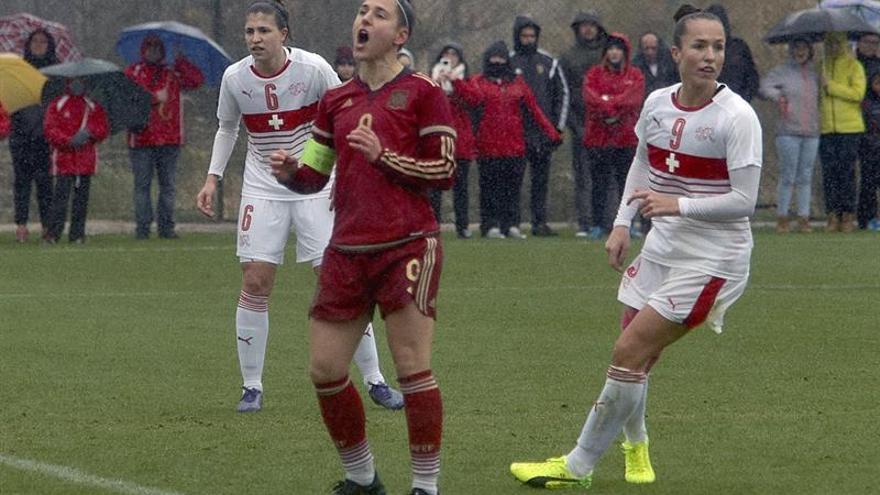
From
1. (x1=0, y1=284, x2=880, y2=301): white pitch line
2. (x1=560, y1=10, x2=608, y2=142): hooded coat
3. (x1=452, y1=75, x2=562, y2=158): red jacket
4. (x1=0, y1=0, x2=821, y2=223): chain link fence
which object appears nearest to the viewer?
(x1=0, y1=284, x2=880, y2=301): white pitch line

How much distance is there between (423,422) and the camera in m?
6.54

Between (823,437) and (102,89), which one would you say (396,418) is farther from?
(102,89)

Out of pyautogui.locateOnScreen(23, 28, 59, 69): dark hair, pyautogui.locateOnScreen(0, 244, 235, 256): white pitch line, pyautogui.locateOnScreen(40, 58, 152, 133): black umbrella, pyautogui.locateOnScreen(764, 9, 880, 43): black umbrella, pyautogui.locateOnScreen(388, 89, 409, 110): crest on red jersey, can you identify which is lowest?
pyautogui.locateOnScreen(0, 244, 235, 256): white pitch line

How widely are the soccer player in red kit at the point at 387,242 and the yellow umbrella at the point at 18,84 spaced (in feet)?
43.7

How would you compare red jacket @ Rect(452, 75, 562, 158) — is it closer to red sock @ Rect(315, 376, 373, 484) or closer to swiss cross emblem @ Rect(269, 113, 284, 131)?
swiss cross emblem @ Rect(269, 113, 284, 131)

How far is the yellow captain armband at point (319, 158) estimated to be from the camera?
267 inches

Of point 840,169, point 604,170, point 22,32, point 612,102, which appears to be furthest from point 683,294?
point 22,32

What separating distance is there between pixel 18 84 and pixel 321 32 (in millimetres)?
4340

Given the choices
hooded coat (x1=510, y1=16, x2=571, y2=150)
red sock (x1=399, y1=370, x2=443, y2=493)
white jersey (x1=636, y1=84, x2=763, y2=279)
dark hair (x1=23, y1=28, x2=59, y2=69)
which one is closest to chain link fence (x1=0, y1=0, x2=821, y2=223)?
hooded coat (x1=510, y1=16, x2=571, y2=150)

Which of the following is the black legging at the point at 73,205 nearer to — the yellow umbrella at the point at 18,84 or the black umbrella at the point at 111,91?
the black umbrella at the point at 111,91

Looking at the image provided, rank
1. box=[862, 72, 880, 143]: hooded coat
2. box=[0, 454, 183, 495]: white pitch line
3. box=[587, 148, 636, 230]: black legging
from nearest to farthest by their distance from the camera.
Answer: box=[0, 454, 183, 495]: white pitch line, box=[587, 148, 636, 230]: black legging, box=[862, 72, 880, 143]: hooded coat

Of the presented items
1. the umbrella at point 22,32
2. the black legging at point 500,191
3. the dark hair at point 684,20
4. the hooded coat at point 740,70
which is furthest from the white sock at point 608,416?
the umbrella at point 22,32

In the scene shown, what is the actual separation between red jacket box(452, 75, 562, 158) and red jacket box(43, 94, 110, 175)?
3.72m

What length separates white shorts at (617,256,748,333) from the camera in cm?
700
